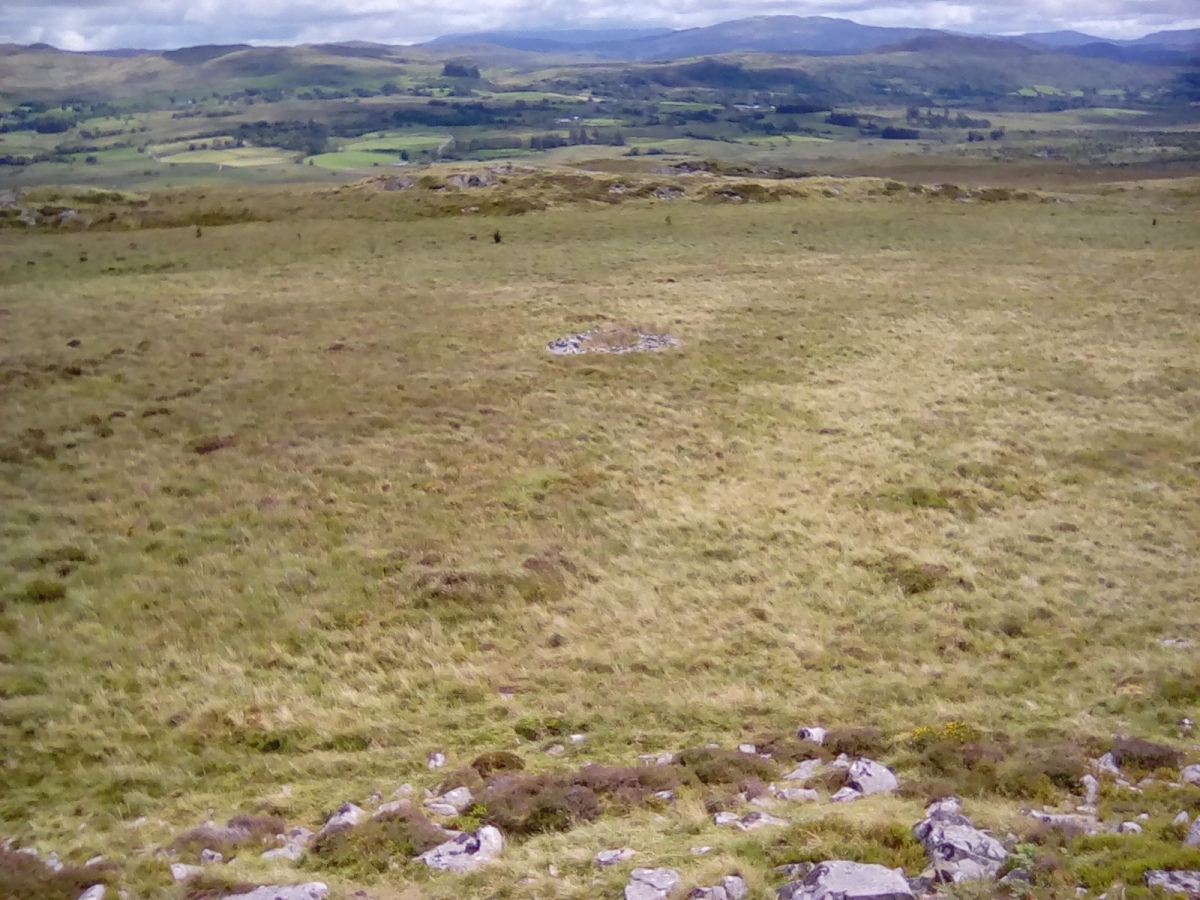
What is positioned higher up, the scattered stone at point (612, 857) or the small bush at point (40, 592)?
the small bush at point (40, 592)

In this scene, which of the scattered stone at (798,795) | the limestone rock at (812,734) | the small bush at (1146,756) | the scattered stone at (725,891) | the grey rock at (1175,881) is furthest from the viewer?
the limestone rock at (812,734)

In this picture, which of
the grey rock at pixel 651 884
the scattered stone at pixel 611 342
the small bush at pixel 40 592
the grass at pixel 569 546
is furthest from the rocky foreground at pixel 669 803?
the scattered stone at pixel 611 342

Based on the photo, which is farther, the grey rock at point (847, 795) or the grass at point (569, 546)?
the grass at point (569, 546)

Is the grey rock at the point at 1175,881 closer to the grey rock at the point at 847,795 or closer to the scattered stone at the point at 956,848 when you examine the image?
the scattered stone at the point at 956,848

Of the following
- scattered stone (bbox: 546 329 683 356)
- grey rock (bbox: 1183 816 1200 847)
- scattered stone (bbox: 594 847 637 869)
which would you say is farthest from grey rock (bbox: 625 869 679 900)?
scattered stone (bbox: 546 329 683 356)

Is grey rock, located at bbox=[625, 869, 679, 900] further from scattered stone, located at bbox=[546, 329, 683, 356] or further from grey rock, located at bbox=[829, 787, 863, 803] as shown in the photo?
scattered stone, located at bbox=[546, 329, 683, 356]

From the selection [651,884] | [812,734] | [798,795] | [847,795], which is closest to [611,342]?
[812,734]

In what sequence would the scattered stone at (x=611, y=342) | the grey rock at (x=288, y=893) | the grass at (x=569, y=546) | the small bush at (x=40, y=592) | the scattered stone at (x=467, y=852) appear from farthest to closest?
1. the scattered stone at (x=611, y=342)
2. the small bush at (x=40, y=592)
3. the grass at (x=569, y=546)
4. the scattered stone at (x=467, y=852)
5. the grey rock at (x=288, y=893)
